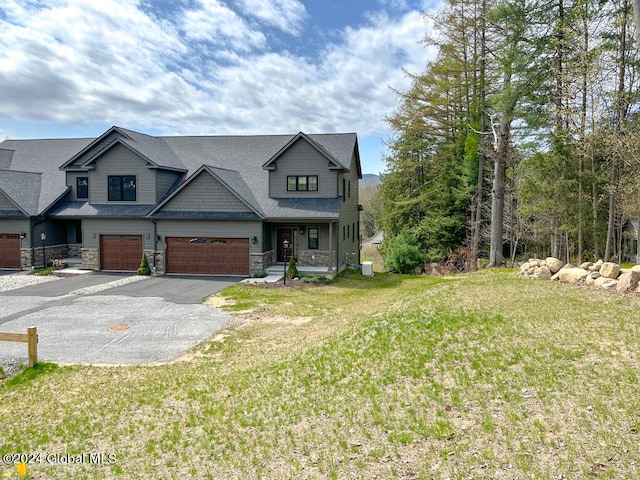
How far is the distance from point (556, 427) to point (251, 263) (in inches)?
680

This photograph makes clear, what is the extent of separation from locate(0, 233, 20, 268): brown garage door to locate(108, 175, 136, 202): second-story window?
5530mm

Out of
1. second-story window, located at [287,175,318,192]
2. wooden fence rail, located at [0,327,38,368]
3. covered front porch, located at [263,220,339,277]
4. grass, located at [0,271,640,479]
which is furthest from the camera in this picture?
second-story window, located at [287,175,318,192]

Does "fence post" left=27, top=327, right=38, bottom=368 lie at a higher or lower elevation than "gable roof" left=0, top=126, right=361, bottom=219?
lower

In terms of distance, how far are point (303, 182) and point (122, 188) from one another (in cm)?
976

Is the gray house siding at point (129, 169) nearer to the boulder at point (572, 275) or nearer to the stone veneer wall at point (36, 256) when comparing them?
the stone veneer wall at point (36, 256)

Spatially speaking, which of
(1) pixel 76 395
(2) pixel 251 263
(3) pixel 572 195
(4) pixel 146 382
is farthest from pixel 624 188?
(1) pixel 76 395

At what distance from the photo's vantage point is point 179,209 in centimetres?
2205

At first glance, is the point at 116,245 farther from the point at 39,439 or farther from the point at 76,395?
the point at 39,439

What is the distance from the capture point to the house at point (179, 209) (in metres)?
21.7

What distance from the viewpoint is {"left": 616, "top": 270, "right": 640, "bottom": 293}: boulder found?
11.9 m

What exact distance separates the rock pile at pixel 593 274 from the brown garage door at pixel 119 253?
1861 cm

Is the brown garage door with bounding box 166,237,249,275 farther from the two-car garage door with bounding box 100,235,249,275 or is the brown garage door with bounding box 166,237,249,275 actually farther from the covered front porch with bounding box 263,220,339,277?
the covered front porch with bounding box 263,220,339,277

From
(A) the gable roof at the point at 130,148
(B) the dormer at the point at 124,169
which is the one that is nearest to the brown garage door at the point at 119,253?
(B) the dormer at the point at 124,169

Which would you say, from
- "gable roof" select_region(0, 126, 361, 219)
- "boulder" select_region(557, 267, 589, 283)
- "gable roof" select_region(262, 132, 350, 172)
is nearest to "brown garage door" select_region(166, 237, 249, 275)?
"gable roof" select_region(0, 126, 361, 219)
